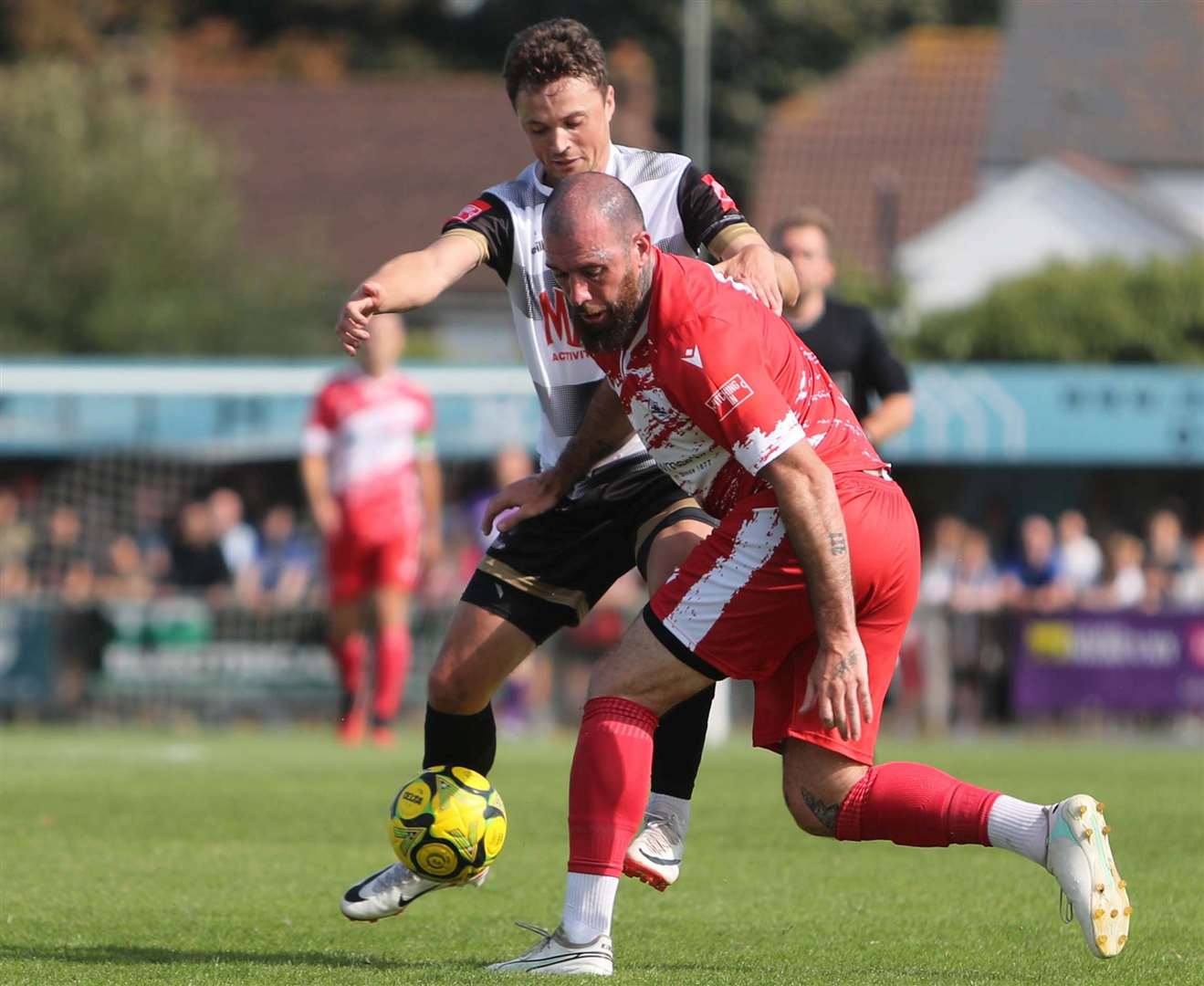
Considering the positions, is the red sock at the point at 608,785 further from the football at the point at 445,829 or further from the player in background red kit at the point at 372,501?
the player in background red kit at the point at 372,501

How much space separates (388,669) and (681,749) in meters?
7.50

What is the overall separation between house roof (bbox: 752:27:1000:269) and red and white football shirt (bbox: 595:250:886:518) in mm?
39878

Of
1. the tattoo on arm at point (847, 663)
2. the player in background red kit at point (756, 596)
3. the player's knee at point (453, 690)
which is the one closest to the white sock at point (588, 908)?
the player in background red kit at point (756, 596)

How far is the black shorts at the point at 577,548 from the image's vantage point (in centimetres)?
625

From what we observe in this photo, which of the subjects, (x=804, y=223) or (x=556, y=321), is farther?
(x=804, y=223)

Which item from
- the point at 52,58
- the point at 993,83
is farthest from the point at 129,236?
the point at 993,83

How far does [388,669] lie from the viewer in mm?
13570

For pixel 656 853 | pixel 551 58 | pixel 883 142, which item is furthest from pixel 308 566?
pixel 883 142

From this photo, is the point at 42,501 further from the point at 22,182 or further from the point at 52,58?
the point at 52,58

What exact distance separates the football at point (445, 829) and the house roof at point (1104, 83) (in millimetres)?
42184

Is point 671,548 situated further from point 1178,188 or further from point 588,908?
point 1178,188

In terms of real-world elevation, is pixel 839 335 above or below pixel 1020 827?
above

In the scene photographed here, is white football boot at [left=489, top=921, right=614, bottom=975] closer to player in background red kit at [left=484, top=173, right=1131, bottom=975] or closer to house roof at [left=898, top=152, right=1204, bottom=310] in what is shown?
player in background red kit at [left=484, top=173, right=1131, bottom=975]

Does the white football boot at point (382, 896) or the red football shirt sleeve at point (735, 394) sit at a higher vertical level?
the red football shirt sleeve at point (735, 394)
